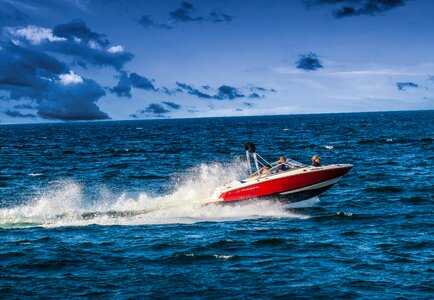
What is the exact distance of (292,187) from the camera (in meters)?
24.9

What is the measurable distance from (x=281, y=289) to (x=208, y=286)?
1.99m

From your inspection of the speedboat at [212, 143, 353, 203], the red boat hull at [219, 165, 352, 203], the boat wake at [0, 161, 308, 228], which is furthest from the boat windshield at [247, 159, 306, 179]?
the boat wake at [0, 161, 308, 228]

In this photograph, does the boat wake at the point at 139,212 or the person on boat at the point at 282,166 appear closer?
the boat wake at the point at 139,212

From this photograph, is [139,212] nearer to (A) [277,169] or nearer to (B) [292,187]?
(A) [277,169]

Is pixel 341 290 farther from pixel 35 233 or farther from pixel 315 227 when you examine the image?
pixel 35 233

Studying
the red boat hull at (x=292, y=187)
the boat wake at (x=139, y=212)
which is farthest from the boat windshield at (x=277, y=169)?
the boat wake at (x=139, y=212)

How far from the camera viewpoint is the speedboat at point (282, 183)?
24406 mm

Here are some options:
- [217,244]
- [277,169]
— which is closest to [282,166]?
[277,169]

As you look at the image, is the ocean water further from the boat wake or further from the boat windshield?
the boat windshield

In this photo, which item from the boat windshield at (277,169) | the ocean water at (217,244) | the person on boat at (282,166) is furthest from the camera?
the person on boat at (282,166)

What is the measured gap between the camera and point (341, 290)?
13578 millimetres

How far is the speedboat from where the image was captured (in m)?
24.4

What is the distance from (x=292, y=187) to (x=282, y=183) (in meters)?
0.60

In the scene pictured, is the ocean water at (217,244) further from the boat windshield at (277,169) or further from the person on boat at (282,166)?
the person on boat at (282,166)
